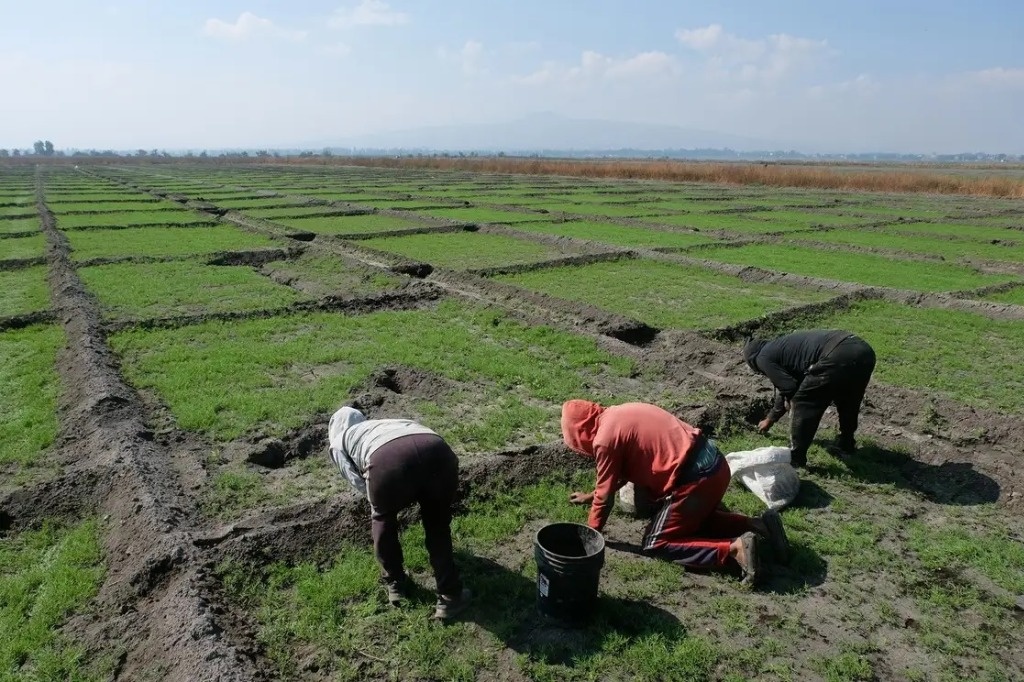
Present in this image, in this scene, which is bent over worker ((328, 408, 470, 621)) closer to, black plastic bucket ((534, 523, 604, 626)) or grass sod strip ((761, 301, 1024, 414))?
black plastic bucket ((534, 523, 604, 626))

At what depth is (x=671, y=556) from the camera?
5129mm

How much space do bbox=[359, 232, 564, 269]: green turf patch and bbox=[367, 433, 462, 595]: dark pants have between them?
512 inches

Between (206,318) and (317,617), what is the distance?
8.76 metres

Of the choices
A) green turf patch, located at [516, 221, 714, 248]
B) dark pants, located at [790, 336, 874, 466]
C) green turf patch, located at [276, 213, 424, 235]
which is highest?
dark pants, located at [790, 336, 874, 466]

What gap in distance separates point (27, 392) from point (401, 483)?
686cm

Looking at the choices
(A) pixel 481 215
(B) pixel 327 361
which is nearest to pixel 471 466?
(B) pixel 327 361

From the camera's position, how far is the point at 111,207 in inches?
1237

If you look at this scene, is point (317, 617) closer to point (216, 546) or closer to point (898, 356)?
point (216, 546)

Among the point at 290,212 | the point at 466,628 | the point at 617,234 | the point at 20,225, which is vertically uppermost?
the point at 290,212

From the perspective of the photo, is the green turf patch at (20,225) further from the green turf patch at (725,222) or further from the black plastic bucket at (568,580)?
the black plastic bucket at (568,580)

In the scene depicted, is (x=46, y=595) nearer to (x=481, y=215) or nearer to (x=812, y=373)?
(x=812, y=373)

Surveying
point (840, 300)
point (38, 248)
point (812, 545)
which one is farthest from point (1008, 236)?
point (38, 248)

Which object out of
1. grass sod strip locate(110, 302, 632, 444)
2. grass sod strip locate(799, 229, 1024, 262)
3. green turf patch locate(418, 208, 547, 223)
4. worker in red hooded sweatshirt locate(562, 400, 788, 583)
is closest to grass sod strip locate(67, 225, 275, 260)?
green turf patch locate(418, 208, 547, 223)

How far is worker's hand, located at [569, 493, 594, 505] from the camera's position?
586 centimetres
